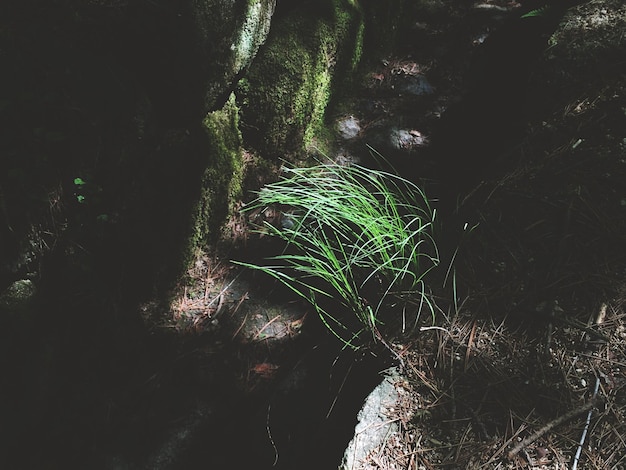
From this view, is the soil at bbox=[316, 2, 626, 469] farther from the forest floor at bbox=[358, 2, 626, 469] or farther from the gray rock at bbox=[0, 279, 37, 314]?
the gray rock at bbox=[0, 279, 37, 314]

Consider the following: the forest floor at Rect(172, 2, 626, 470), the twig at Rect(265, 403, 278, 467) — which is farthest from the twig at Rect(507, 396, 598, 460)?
the twig at Rect(265, 403, 278, 467)

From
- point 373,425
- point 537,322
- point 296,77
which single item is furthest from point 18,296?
point 537,322

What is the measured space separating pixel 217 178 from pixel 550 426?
1.85 metres

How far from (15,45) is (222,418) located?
175cm

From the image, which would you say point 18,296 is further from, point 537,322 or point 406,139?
point 406,139

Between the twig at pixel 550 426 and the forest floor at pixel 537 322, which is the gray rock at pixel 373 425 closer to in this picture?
the forest floor at pixel 537 322

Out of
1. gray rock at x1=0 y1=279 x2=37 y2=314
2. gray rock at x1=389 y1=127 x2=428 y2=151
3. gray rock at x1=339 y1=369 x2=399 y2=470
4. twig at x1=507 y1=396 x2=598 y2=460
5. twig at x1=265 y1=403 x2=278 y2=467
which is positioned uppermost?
gray rock at x1=389 y1=127 x2=428 y2=151

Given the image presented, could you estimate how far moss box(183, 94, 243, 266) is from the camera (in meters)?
2.57

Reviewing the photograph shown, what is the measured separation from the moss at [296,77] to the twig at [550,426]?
1958mm

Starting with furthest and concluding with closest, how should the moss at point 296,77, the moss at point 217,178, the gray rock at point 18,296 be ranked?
the moss at point 296,77
the moss at point 217,178
the gray rock at point 18,296

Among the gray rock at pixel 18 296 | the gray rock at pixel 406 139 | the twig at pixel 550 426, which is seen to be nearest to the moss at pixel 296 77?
the gray rock at pixel 406 139

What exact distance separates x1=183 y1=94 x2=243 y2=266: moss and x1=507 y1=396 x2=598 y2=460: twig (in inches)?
68.5

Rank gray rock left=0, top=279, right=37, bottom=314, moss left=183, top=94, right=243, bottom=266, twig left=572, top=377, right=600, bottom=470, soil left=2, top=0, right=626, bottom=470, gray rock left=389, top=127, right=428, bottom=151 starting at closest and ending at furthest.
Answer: twig left=572, top=377, right=600, bottom=470
soil left=2, top=0, right=626, bottom=470
gray rock left=0, top=279, right=37, bottom=314
moss left=183, top=94, right=243, bottom=266
gray rock left=389, top=127, right=428, bottom=151

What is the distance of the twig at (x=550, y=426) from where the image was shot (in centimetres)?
155
